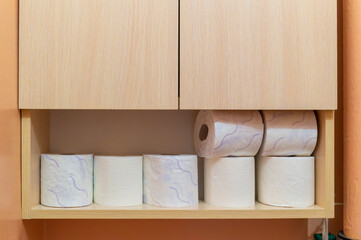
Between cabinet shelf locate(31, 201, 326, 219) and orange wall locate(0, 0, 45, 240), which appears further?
cabinet shelf locate(31, 201, 326, 219)

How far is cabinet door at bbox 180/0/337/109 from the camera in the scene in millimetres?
1001

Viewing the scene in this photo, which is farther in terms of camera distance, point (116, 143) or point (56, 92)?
point (116, 143)

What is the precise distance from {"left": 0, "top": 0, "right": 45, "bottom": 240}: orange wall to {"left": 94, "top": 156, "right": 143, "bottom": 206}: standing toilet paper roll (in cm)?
19

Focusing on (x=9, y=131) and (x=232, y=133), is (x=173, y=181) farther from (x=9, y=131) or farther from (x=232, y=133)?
(x=9, y=131)

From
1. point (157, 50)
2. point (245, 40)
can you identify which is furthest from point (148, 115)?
point (245, 40)

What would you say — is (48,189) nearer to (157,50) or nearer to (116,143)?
(116,143)

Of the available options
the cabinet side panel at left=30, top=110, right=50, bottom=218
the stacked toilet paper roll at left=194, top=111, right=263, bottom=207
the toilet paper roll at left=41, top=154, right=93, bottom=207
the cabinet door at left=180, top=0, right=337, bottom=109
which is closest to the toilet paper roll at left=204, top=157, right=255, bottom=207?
the stacked toilet paper roll at left=194, top=111, right=263, bottom=207

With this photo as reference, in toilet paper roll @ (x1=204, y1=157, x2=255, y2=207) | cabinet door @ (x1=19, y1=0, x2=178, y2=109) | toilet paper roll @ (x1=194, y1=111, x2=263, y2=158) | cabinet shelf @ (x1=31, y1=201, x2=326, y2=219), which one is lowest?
cabinet shelf @ (x1=31, y1=201, x2=326, y2=219)

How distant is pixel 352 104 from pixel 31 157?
0.79 metres

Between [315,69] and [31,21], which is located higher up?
[31,21]

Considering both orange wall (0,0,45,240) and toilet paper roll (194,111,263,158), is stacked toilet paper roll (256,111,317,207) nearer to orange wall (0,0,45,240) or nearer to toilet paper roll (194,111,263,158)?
toilet paper roll (194,111,263,158)

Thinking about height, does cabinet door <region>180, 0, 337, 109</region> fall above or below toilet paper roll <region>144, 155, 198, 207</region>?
above

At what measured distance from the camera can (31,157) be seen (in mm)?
1022

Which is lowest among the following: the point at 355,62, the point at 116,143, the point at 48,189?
the point at 48,189
